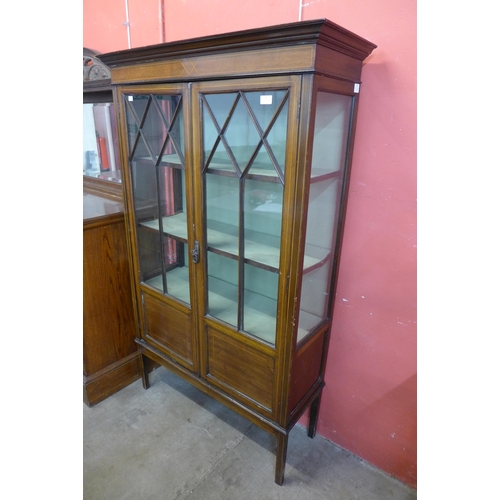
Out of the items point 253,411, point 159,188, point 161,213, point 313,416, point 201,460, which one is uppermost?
point 159,188

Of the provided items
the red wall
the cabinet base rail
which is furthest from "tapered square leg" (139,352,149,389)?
the red wall

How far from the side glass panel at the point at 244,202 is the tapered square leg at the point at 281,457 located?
0.45 meters

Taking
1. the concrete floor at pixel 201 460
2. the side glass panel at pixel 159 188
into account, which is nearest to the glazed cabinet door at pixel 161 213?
the side glass panel at pixel 159 188

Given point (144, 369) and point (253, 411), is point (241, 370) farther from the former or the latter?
point (144, 369)

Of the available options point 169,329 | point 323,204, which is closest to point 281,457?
point 169,329

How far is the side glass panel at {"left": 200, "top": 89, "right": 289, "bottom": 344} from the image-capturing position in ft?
3.82

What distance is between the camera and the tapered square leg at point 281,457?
4.86ft

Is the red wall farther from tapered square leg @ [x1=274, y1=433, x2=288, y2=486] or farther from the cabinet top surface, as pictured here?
tapered square leg @ [x1=274, y1=433, x2=288, y2=486]

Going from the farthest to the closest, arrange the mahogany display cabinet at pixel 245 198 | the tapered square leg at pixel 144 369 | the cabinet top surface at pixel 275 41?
1. the tapered square leg at pixel 144 369
2. the mahogany display cabinet at pixel 245 198
3. the cabinet top surface at pixel 275 41

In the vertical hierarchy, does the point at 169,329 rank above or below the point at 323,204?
below

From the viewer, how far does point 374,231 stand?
4.56 feet

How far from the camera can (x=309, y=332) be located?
147cm

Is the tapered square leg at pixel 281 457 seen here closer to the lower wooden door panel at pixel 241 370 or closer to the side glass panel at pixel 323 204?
the lower wooden door panel at pixel 241 370

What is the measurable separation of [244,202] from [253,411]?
912 millimetres
